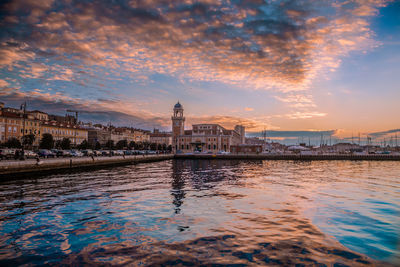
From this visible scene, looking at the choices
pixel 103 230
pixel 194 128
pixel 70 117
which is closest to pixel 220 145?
pixel 194 128

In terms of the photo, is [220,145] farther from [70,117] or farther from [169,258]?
[169,258]

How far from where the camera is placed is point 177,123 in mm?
128375

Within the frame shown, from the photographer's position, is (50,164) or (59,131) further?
(59,131)

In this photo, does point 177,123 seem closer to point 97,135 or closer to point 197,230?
point 97,135

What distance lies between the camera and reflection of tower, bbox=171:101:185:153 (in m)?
128

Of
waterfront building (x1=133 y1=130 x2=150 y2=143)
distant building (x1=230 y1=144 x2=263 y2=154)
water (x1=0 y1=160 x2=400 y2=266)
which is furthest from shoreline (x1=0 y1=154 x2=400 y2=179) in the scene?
waterfront building (x1=133 y1=130 x2=150 y2=143)

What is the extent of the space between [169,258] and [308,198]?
40.1 ft

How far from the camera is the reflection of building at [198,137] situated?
4801 inches

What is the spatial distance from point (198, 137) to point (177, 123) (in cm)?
1344

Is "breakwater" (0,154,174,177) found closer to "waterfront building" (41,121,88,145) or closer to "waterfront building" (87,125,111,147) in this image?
"waterfront building" (41,121,88,145)

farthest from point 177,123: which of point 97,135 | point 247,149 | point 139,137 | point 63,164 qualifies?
point 63,164

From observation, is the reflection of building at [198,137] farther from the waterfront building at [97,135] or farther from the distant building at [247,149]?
the waterfront building at [97,135]

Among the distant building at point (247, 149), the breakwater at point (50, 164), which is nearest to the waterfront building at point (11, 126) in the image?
the breakwater at point (50, 164)

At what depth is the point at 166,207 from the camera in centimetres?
1331
